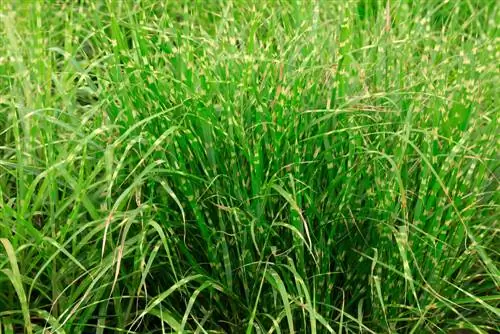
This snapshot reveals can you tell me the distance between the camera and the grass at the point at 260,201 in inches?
94.2

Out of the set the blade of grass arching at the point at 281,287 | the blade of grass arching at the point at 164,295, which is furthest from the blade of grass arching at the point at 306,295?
the blade of grass arching at the point at 164,295

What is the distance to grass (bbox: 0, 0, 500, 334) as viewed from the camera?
239 cm

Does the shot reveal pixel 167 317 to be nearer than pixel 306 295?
No

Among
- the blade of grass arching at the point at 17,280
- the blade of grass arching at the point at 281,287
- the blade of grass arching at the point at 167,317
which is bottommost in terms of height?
the blade of grass arching at the point at 167,317

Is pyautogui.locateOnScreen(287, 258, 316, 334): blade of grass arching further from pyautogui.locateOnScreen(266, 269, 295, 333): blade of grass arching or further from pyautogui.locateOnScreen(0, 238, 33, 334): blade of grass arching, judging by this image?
pyautogui.locateOnScreen(0, 238, 33, 334): blade of grass arching

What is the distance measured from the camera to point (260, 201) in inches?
93.7

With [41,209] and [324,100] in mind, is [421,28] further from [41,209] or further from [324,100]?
[41,209]

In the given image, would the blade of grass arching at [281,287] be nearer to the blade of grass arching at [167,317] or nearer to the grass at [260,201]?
the grass at [260,201]

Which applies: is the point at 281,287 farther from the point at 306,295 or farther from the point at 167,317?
the point at 167,317

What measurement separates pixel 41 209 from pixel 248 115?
700mm

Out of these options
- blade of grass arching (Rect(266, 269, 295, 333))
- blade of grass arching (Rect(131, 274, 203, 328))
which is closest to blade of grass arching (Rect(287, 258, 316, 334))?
blade of grass arching (Rect(266, 269, 295, 333))

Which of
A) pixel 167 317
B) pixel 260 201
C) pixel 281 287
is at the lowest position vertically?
pixel 167 317

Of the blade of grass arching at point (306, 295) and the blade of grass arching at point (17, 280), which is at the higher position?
the blade of grass arching at point (17, 280)

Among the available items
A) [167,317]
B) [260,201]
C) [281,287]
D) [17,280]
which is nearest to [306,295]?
[281,287]
